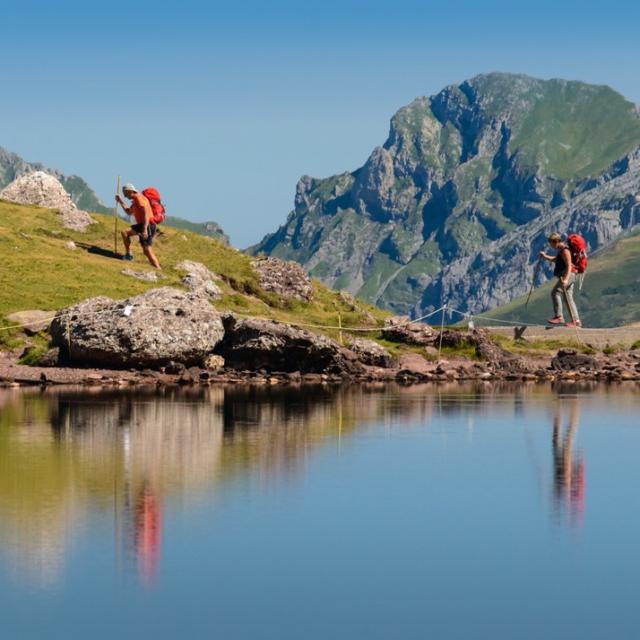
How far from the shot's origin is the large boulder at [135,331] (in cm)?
7344

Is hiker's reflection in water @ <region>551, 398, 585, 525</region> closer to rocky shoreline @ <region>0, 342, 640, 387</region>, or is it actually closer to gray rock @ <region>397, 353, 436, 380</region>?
rocky shoreline @ <region>0, 342, 640, 387</region>

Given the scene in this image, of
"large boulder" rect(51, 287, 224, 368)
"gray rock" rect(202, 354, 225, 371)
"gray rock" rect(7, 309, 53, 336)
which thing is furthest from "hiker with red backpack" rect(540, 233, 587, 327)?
"gray rock" rect(7, 309, 53, 336)

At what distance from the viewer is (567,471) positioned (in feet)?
132

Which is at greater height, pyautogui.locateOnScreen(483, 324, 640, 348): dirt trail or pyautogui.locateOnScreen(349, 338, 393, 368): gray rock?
pyautogui.locateOnScreen(483, 324, 640, 348): dirt trail

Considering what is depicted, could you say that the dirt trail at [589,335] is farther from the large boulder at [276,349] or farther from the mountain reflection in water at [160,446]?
the mountain reflection in water at [160,446]

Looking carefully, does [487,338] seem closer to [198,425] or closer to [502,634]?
[198,425]

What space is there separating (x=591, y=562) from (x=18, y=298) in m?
58.7

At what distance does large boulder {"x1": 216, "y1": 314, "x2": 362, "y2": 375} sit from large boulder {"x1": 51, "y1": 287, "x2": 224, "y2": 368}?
1.69 m

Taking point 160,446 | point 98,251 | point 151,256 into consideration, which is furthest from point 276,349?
point 160,446

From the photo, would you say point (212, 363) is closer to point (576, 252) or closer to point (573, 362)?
point (576, 252)

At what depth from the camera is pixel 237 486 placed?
35.9 m

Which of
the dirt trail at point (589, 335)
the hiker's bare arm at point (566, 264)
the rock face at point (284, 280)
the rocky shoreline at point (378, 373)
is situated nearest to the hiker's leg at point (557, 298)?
the hiker's bare arm at point (566, 264)

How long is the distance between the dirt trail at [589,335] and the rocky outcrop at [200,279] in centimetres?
2430

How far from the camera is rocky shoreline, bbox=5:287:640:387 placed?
7331 cm
